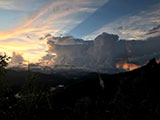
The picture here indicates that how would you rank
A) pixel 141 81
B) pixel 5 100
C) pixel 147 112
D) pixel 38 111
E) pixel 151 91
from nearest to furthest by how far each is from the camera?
pixel 5 100, pixel 147 112, pixel 38 111, pixel 151 91, pixel 141 81

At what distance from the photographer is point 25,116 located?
3066 cm

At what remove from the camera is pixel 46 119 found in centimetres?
3238

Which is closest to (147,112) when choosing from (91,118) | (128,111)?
(128,111)

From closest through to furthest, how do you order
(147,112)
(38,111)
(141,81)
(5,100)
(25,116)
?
1. (5,100)
2. (147,112)
3. (25,116)
4. (38,111)
5. (141,81)

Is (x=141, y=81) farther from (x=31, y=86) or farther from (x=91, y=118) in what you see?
(x=31, y=86)

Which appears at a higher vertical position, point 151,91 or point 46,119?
point 151,91

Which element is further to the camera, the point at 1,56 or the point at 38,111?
the point at 38,111

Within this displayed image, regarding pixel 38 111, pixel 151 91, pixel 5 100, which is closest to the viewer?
pixel 5 100

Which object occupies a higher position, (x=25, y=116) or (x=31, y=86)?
(x=31, y=86)

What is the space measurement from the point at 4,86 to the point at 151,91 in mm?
39003

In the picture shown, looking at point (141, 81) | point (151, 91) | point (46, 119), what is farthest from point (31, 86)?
point (141, 81)

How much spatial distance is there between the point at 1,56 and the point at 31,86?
11.8m

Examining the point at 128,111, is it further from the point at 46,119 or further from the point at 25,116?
the point at 25,116

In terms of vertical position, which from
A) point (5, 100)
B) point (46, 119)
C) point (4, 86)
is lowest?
point (46, 119)
